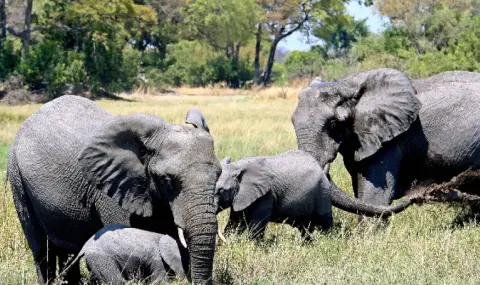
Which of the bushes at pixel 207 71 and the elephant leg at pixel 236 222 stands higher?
the elephant leg at pixel 236 222

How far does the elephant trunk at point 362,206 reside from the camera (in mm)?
8141

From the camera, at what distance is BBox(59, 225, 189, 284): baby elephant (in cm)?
559

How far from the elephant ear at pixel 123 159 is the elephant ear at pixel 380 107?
11.7 feet

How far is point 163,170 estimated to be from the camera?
5355 mm

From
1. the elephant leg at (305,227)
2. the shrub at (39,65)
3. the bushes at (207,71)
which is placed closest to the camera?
the elephant leg at (305,227)

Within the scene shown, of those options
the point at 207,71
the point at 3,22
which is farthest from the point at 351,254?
the point at 207,71

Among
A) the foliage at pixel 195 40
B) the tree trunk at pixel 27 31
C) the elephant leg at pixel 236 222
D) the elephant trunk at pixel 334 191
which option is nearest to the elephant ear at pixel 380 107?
the elephant trunk at pixel 334 191

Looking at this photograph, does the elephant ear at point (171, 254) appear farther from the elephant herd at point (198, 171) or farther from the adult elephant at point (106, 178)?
the adult elephant at point (106, 178)

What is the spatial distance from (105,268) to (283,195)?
3043 millimetres

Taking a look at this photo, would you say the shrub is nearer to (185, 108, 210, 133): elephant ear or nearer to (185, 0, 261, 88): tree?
(185, 0, 261, 88): tree

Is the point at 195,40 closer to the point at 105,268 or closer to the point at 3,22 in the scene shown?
the point at 3,22

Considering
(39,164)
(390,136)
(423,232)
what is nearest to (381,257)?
(423,232)

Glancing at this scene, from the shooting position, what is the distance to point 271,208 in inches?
327

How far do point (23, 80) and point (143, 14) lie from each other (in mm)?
10836
